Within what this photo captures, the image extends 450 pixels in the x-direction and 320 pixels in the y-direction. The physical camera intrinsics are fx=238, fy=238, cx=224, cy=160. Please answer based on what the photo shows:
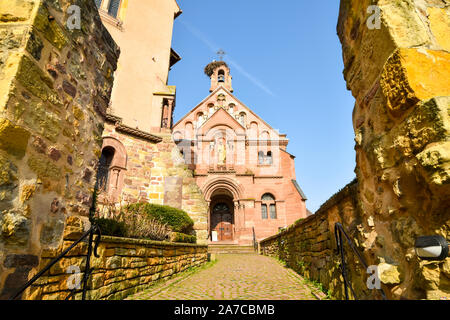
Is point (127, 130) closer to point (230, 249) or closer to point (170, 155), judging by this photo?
point (170, 155)


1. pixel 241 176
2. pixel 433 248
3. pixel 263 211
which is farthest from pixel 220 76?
pixel 433 248

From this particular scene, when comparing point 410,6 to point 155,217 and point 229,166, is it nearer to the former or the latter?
point 155,217

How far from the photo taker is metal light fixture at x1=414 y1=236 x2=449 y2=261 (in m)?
1.39

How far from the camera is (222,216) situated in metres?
21.0

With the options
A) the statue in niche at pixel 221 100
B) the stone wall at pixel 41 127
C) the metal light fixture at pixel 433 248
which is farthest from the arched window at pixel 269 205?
the metal light fixture at pixel 433 248

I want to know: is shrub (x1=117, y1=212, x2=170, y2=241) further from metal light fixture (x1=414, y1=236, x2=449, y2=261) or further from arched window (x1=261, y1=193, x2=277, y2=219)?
arched window (x1=261, y1=193, x2=277, y2=219)

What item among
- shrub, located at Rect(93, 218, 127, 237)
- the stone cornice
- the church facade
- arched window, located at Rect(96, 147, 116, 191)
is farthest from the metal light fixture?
the church facade

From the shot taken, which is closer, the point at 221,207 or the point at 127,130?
the point at 127,130

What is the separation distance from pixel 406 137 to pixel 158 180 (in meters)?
9.94

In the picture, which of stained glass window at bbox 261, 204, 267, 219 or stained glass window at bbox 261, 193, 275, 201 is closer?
stained glass window at bbox 261, 204, 267, 219

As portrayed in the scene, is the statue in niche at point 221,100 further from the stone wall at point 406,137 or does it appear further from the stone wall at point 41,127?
the stone wall at point 406,137

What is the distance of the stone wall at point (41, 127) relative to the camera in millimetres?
2057

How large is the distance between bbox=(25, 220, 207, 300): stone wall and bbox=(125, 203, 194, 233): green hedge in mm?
1455

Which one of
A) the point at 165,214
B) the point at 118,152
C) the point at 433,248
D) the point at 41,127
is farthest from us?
the point at 118,152
